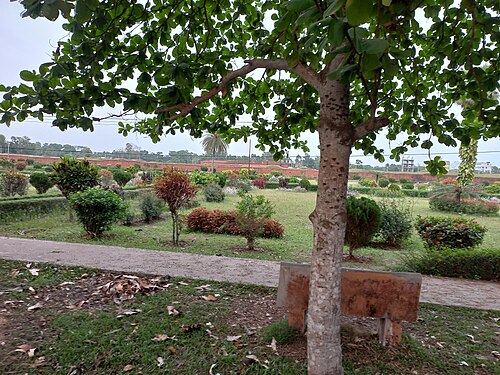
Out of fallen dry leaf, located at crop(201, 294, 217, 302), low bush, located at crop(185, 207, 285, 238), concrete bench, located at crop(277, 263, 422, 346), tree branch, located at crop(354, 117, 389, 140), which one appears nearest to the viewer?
tree branch, located at crop(354, 117, 389, 140)

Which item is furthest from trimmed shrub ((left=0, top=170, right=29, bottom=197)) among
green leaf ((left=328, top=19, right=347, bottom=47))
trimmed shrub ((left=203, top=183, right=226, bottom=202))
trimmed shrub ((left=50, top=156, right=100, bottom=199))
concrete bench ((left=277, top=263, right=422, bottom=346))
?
green leaf ((left=328, top=19, right=347, bottom=47))

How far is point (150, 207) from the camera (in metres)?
11.2

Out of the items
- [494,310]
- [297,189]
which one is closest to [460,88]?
[494,310]

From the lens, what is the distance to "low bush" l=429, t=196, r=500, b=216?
17000 mm

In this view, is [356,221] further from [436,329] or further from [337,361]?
[337,361]

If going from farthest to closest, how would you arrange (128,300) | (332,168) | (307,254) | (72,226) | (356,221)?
(72,226), (307,254), (356,221), (128,300), (332,168)

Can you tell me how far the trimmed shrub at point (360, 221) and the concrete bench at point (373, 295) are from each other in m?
3.94

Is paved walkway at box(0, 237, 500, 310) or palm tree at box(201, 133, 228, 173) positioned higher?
palm tree at box(201, 133, 228, 173)

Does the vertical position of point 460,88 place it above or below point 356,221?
above

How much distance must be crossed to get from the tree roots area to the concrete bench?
0.75ft

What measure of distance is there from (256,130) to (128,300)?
2.42 m

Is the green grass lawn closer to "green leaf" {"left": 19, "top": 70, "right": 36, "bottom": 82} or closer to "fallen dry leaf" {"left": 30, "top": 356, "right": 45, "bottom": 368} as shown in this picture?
"fallen dry leaf" {"left": 30, "top": 356, "right": 45, "bottom": 368}

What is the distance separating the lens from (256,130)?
3.68 m

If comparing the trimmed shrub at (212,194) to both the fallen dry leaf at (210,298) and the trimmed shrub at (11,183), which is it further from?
the fallen dry leaf at (210,298)
